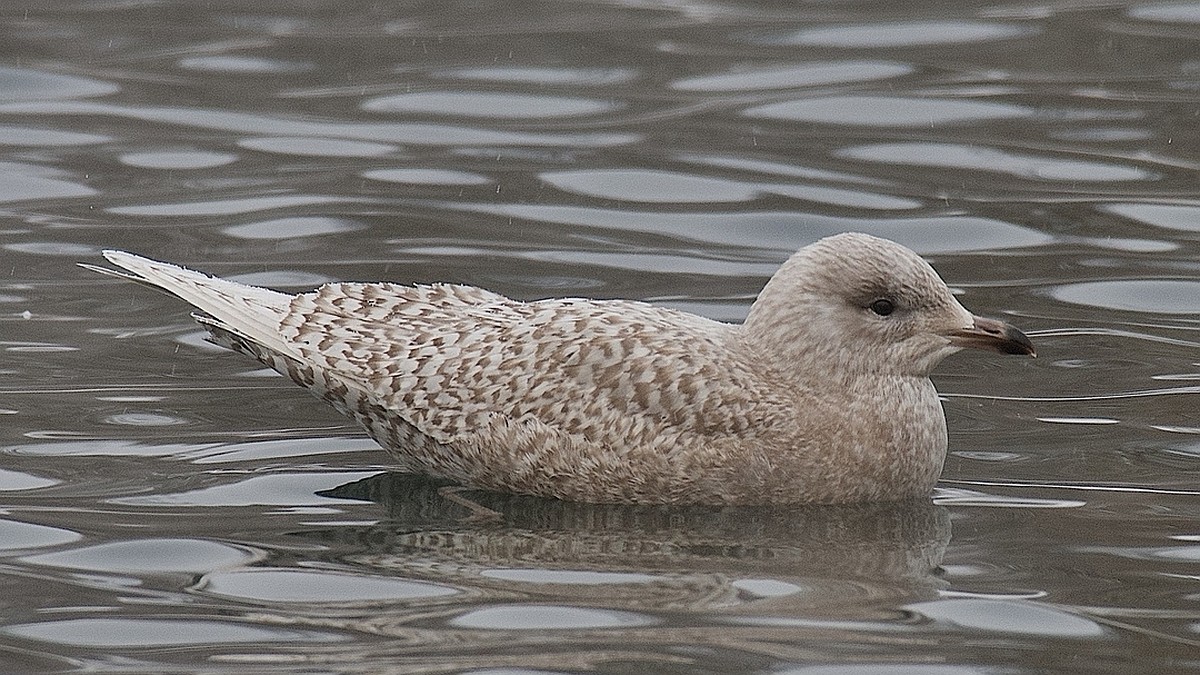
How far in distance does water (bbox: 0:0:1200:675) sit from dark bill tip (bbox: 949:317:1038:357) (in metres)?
0.49

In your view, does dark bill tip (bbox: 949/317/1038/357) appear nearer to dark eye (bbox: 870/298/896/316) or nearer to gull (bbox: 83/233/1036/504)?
gull (bbox: 83/233/1036/504)

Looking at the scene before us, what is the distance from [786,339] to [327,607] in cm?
205

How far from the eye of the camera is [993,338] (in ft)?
26.2

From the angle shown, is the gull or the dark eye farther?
the dark eye

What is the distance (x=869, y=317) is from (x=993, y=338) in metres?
0.41

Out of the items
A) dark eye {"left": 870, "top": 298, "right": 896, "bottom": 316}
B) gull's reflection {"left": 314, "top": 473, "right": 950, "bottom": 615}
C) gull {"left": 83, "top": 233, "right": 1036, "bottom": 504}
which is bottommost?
gull's reflection {"left": 314, "top": 473, "right": 950, "bottom": 615}

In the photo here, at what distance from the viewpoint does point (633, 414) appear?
794cm

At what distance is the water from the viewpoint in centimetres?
669

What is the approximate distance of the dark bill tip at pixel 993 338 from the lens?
7980mm

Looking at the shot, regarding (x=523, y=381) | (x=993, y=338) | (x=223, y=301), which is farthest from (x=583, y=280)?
(x=993, y=338)

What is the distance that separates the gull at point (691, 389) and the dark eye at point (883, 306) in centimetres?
1

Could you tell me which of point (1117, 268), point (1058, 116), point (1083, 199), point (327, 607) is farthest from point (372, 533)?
point (1058, 116)

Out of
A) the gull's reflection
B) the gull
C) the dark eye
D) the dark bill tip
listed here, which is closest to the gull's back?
the gull

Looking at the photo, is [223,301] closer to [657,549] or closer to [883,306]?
[657,549]
